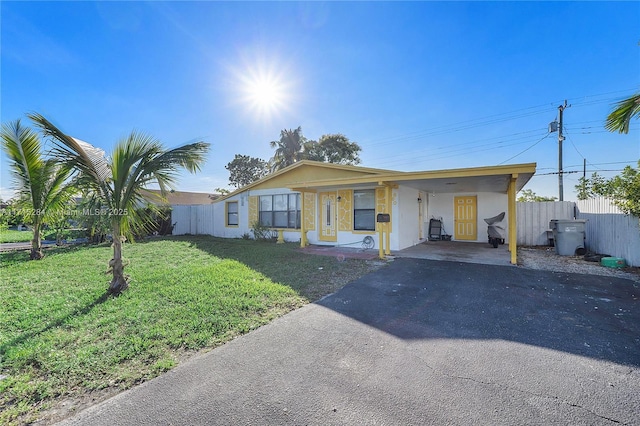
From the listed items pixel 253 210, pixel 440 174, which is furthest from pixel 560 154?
pixel 253 210

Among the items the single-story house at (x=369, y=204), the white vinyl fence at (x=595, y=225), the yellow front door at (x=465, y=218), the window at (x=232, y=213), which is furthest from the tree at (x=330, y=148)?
the white vinyl fence at (x=595, y=225)

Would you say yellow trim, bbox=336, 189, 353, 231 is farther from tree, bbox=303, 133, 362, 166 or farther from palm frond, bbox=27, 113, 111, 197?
tree, bbox=303, 133, 362, 166

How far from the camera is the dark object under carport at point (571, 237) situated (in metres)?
8.84

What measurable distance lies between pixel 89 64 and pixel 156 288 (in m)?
6.67

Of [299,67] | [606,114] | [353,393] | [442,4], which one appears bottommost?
[353,393]

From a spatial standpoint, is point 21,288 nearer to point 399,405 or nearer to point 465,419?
point 399,405

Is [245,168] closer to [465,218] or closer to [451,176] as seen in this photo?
[465,218]

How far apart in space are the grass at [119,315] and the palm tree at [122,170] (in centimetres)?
100

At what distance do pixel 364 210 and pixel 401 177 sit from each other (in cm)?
252

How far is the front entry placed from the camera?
1099 cm

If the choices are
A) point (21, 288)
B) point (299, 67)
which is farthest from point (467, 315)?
point (299, 67)

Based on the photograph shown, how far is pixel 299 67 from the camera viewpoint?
9.38 metres

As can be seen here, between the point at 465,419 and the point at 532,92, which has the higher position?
the point at 532,92

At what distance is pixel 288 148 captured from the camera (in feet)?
80.5
